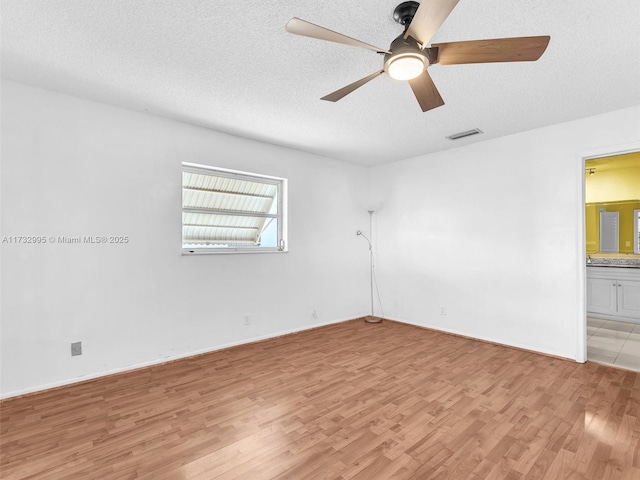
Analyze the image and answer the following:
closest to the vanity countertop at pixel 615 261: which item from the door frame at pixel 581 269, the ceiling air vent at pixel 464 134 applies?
the door frame at pixel 581 269

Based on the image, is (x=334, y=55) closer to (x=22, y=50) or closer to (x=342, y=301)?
(x=22, y=50)

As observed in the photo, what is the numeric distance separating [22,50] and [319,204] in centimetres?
344

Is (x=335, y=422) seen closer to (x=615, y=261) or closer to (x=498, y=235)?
(x=498, y=235)

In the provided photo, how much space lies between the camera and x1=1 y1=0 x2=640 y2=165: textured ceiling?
1.82 m

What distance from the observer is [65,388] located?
2.75 meters

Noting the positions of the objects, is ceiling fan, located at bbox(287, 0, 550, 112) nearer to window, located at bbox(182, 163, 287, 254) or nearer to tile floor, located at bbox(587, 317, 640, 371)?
window, located at bbox(182, 163, 287, 254)

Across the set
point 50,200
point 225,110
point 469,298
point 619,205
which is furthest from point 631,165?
point 50,200

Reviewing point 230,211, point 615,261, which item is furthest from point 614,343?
point 230,211

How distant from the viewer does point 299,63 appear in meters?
2.33

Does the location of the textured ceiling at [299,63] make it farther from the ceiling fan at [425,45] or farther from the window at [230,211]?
the window at [230,211]

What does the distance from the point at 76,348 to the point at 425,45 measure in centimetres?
361

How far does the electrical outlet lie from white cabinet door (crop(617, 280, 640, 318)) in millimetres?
7073

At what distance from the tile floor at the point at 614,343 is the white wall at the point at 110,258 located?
12.0 feet

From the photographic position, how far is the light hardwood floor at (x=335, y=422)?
5.84 feet
